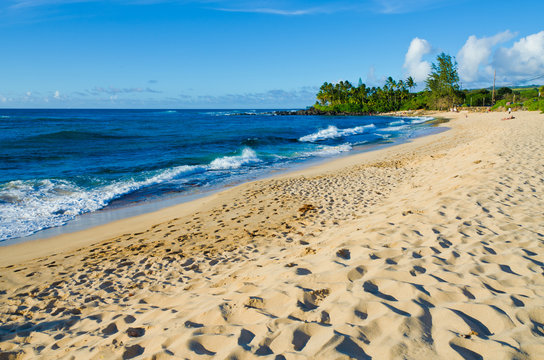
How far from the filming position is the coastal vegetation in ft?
246

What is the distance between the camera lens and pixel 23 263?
5664mm

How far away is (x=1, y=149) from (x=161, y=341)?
26178 millimetres

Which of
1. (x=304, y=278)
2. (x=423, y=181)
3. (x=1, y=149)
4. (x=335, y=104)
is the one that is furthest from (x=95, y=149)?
(x=335, y=104)

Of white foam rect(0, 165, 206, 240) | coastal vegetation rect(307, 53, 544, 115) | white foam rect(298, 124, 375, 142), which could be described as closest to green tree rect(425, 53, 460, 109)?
coastal vegetation rect(307, 53, 544, 115)

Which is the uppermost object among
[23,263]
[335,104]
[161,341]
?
[335,104]

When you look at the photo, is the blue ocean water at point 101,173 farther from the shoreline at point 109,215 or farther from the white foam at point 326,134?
the white foam at point 326,134

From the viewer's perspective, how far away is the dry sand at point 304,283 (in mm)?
2521

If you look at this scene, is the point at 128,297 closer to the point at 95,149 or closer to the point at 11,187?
the point at 11,187

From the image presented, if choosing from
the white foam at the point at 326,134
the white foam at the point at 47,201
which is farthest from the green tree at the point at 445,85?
the white foam at the point at 47,201

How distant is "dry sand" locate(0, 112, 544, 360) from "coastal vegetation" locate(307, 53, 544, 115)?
77.8m

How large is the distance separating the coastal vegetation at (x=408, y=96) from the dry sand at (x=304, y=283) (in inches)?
3061

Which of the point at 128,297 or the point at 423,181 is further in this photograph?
the point at 423,181

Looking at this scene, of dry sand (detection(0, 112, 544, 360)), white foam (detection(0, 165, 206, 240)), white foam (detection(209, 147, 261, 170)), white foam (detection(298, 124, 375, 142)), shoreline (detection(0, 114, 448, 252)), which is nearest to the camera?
dry sand (detection(0, 112, 544, 360))

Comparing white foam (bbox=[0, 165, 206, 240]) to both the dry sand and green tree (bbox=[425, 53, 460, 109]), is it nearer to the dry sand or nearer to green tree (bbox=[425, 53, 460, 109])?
the dry sand
